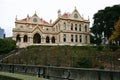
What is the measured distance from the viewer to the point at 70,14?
7062 cm

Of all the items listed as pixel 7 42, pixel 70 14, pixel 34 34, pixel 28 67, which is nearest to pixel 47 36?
pixel 34 34

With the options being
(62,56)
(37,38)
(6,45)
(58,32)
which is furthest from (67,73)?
(37,38)

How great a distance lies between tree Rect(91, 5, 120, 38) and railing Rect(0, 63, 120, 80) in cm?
4750

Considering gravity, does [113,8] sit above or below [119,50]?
above

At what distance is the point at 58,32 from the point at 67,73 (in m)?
53.1

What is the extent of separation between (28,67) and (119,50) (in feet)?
110

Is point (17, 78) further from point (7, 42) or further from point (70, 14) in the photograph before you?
point (70, 14)

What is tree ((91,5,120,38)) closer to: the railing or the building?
the building

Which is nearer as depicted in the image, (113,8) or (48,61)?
(48,61)

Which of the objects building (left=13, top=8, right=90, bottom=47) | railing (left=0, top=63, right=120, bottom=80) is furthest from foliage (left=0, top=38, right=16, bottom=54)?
railing (left=0, top=63, right=120, bottom=80)

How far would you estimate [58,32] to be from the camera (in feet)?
228

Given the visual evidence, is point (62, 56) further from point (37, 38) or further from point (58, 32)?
point (37, 38)

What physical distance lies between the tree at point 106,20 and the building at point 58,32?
3229 millimetres

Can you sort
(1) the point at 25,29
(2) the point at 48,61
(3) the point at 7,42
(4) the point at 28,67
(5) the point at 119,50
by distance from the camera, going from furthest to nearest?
(1) the point at 25,29 → (3) the point at 7,42 → (5) the point at 119,50 → (2) the point at 48,61 → (4) the point at 28,67
